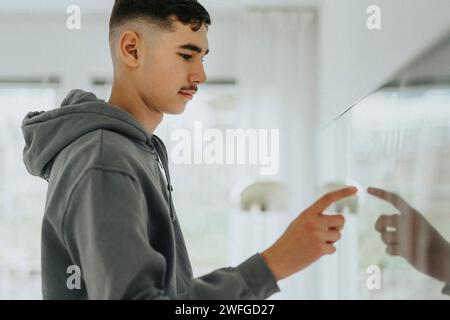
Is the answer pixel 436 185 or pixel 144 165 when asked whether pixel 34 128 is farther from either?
pixel 436 185

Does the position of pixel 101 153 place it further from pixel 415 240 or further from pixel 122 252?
pixel 415 240

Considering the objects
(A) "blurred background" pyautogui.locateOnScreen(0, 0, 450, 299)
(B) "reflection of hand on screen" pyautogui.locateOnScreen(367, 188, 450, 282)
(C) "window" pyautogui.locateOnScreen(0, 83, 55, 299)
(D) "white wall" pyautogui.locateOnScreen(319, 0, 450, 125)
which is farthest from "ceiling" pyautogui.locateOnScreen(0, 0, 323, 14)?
(B) "reflection of hand on screen" pyautogui.locateOnScreen(367, 188, 450, 282)

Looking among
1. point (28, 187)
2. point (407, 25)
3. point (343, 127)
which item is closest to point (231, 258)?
point (28, 187)

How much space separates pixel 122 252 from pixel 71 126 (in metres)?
0.15

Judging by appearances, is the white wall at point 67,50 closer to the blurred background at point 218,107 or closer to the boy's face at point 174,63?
the blurred background at point 218,107

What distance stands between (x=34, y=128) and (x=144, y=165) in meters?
0.13

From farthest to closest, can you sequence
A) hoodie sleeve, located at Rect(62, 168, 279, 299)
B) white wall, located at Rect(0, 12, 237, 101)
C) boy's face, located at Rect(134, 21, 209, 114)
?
white wall, located at Rect(0, 12, 237, 101)
boy's face, located at Rect(134, 21, 209, 114)
hoodie sleeve, located at Rect(62, 168, 279, 299)

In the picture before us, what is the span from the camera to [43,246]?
45 centimetres

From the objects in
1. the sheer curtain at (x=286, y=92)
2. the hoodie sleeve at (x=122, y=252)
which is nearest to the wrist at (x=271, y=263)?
the hoodie sleeve at (x=122, y=252)

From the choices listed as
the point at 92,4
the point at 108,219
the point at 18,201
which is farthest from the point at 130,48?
the point at 18,201

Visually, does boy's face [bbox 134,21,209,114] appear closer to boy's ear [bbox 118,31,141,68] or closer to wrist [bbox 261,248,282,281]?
boy's ear [bbox 118,31,141,68]

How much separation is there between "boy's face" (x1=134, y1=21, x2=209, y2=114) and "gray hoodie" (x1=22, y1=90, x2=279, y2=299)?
0.14ft

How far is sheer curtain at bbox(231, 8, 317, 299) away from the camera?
2.12 metres
